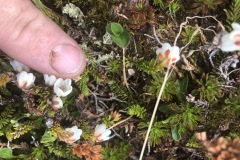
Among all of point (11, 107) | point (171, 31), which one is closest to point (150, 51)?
point (171, 31)

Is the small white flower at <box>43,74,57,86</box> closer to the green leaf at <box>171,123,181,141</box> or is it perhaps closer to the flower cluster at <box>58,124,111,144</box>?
the flower cluster at <box>58,124,111,144</box>

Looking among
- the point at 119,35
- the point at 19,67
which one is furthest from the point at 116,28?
the point at 19,67

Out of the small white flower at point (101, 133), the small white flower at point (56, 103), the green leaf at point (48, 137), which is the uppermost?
the small white flower at point (56, 103)

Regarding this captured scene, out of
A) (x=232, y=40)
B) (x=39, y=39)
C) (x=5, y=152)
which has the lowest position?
(x=5, y=152)

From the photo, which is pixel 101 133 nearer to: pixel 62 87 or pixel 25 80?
pixel 62 87

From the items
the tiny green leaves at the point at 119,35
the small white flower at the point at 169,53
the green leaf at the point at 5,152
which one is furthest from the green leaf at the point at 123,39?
the green leaf at the point at 5,152

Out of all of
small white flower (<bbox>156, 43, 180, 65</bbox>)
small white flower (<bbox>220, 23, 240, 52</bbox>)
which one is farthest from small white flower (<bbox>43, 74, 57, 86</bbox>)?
small white flower (<bbox>220, 23, 240, 52</bbox>)

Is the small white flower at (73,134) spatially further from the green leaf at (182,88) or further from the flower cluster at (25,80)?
the green leaf at (182,88)
